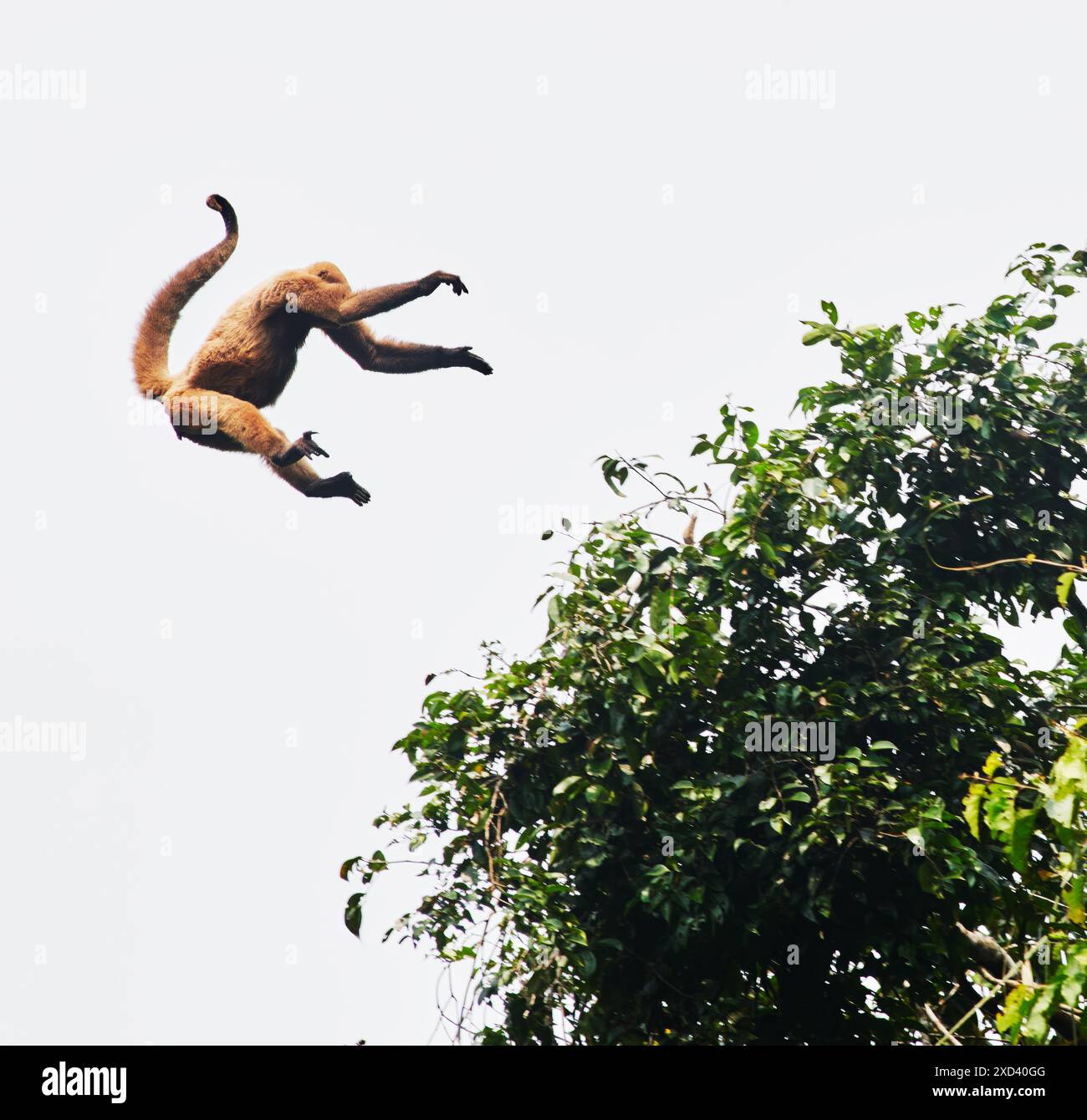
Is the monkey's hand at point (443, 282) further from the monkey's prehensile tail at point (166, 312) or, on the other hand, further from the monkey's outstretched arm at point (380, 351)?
the monkey's prehensile tail at point (166, 312)

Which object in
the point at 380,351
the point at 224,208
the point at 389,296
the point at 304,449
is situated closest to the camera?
the point at 304,449

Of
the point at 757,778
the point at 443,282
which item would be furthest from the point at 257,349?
the point at 757,778

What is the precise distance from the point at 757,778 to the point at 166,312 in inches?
184

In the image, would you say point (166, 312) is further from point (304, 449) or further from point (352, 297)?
point (304, 449)

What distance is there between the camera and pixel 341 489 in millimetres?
6781

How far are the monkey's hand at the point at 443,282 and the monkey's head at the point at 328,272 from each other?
4.01ft

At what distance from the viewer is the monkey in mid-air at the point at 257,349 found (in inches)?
295

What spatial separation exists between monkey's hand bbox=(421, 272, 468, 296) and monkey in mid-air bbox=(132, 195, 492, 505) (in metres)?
0.05

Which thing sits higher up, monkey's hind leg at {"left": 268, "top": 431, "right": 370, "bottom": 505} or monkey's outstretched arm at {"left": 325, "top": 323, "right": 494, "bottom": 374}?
monkey's outstretched arm at {"left": 325, "top": 323, "right": 494, "bottom": 374}

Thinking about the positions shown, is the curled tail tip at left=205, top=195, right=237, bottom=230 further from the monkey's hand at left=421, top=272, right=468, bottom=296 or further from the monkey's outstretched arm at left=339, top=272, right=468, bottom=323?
the monkey's hand at left=421, top=272, right=468, bottom=296

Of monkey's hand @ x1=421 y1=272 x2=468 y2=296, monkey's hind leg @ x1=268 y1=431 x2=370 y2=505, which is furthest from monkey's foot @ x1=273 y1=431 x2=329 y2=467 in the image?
monkey's hand @ x1=421 y1=272 x2=468 y2=296

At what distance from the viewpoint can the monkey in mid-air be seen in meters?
7.48
